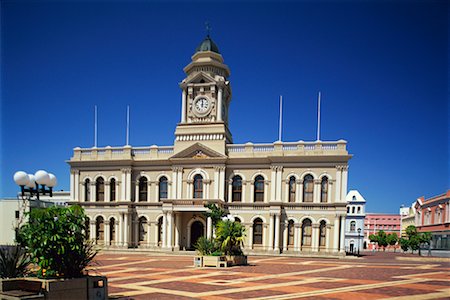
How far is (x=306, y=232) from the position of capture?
33.0 metres

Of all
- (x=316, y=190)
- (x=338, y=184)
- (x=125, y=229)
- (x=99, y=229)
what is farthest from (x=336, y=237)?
(x=99, y=229)

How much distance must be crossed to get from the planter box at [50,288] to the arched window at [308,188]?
87.0 ft

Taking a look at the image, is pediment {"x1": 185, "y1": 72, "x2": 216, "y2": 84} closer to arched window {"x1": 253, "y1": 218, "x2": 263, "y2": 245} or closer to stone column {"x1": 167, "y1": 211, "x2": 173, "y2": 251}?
stone column {"x1": 167, "y1": 211, "x2": 173, "y2": 251}

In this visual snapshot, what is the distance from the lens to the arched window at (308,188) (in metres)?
32.9

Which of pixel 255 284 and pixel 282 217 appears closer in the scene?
pixel 255 284

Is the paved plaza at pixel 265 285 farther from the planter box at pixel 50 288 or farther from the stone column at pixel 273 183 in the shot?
the stone column at pixel 273 183

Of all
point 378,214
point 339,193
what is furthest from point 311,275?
point 378,214

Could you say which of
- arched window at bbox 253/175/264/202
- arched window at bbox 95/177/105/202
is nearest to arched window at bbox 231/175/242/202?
arched window at bbox 253/175/264/202

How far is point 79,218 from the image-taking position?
9586 mm

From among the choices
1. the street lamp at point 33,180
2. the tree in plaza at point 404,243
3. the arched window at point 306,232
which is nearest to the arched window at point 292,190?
the arched window at point 306,232

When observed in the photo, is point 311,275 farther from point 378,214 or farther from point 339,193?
point 378,214

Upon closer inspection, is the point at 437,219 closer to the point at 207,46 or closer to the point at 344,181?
the point at 344,181

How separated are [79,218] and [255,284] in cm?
823

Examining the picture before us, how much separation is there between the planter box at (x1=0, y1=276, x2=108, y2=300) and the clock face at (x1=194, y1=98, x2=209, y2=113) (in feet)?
94.9
